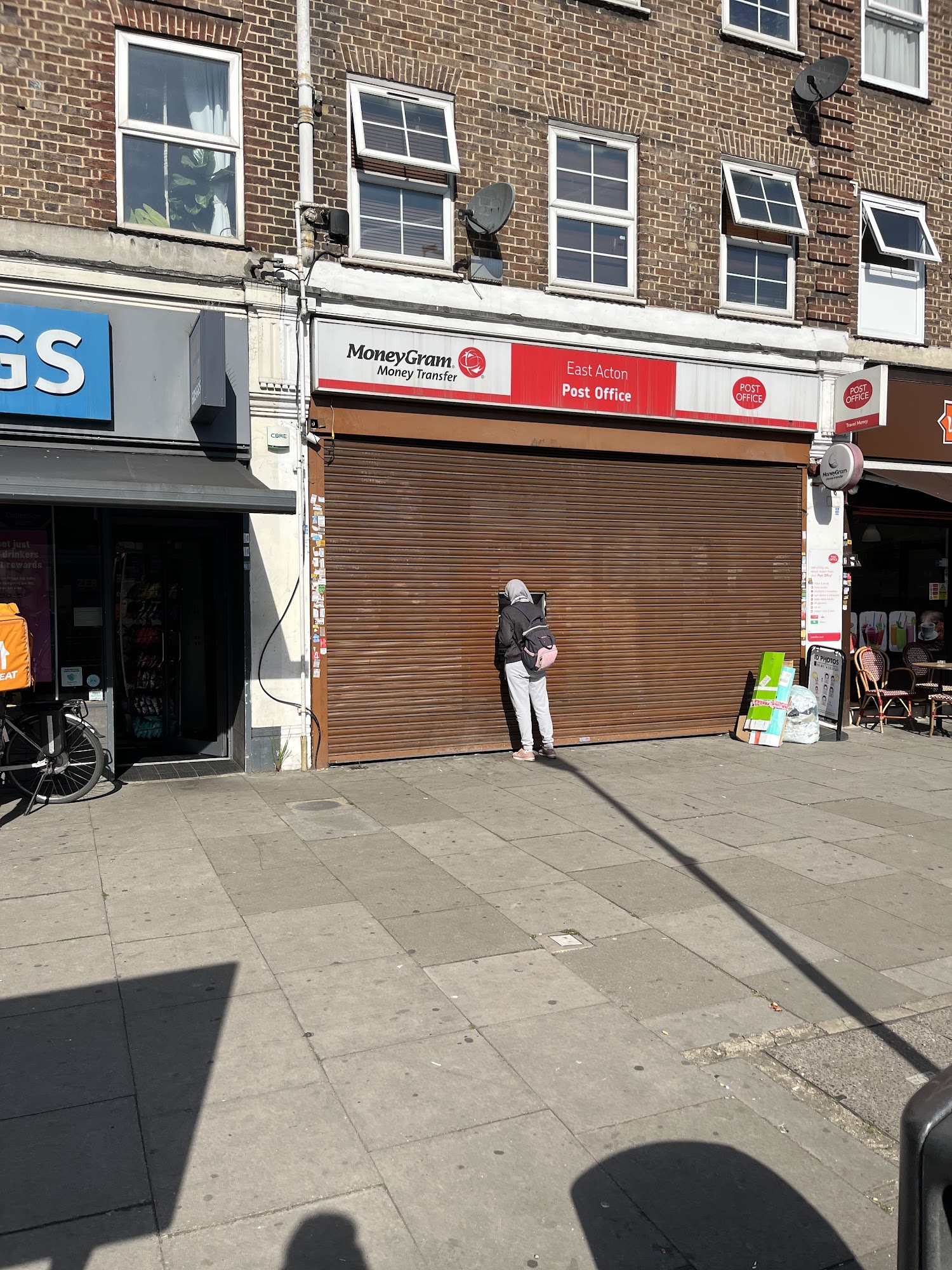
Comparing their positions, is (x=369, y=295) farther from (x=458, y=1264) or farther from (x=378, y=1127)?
(x=458, y=1264)

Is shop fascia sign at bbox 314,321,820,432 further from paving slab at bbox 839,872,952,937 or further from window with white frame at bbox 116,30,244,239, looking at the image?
paving slab at bbox 839,872,952,937

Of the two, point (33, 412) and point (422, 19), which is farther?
point (422, 19)

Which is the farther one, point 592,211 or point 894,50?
point 894,50

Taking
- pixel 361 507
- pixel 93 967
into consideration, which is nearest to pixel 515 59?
pixel 361 507

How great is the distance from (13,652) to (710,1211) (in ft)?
21.4

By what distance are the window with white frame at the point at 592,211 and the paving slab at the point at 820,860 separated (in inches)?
267

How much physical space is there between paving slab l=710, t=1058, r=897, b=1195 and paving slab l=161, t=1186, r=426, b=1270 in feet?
4.84

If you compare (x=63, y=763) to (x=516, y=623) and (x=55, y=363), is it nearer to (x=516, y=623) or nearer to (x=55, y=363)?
(x=55, y=363)

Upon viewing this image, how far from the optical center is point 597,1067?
4.09 metres

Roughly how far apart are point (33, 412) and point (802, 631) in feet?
30.6

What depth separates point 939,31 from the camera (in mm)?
13766

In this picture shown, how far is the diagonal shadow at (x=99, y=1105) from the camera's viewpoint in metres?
3.09

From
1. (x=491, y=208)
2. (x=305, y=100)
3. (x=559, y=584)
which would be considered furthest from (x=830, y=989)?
(x=305, y=100)

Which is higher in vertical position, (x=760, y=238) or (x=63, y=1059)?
(x=760, y=238)
